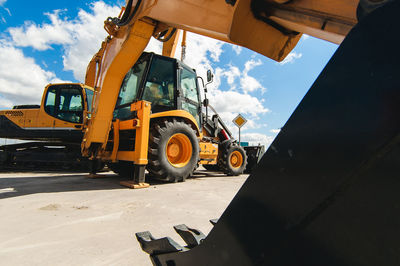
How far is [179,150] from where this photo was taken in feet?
13.0

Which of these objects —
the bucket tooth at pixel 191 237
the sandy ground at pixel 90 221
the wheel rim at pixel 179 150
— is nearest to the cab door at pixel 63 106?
the wheel rim at pixel 179 150

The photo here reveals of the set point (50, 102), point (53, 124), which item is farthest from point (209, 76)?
point (50, 102)

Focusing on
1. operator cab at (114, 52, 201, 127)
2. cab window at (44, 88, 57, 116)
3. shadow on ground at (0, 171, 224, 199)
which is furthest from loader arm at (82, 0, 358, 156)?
cab window at (44, 88, 57, 116)

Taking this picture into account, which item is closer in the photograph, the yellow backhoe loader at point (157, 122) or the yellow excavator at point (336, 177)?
the yellow excavator at point (336, 177)

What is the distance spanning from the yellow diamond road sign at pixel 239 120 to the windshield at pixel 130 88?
14.9 ft

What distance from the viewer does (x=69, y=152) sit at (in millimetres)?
6387

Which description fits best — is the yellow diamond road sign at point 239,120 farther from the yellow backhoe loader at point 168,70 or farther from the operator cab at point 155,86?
the operator cab at point 155,86

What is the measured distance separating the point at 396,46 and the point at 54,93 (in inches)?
294

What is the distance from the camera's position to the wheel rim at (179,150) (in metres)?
3.84

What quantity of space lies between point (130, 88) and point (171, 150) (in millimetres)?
1467

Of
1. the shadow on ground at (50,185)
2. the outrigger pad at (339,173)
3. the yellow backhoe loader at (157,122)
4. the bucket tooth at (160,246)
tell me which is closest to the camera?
the outrigger pad at (339,173)

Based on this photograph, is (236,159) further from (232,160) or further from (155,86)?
(155,86)

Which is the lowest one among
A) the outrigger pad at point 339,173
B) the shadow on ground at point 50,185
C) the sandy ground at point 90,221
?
the shadow on ground at point 50,185

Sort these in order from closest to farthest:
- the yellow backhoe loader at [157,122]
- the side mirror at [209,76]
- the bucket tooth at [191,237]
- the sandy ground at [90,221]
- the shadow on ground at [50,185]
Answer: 1. the bucket tooth at [191,237]
2. the sandy ground at [90,221]
3. the shadow on ground at [50,185]
4. the yellow backhoe loader at [157,122]
5. the side mirror at [209,76]
